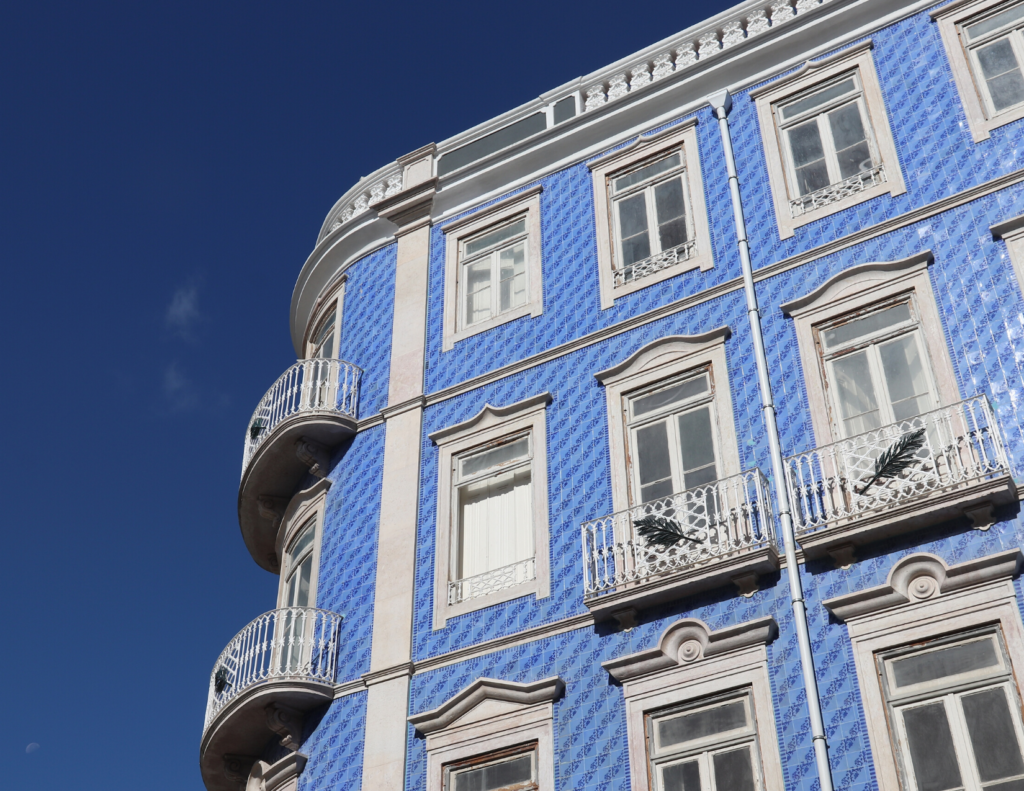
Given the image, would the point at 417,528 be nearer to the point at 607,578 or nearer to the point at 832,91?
the point at 607,578

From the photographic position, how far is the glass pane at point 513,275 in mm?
17094

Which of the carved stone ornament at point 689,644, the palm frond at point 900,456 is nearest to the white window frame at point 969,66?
the palm frond at point 900,456

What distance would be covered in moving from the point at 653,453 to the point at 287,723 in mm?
5205

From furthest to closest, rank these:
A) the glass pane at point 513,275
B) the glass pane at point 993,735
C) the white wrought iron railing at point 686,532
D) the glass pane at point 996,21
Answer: the glass pane at point 513,275, the glass pane at point 996,21, the white wrought iron railing at point 686,532, the glass pane at point 993,735

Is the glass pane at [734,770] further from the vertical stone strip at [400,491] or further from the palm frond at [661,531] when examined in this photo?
the vertical stone strip at [400,491]

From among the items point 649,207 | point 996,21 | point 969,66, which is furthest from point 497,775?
point 996,21

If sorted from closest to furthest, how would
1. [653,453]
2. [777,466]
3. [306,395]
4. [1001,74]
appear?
[777,466], [653,453], [1001,74], [306,395]

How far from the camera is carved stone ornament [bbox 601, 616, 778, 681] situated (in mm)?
12367

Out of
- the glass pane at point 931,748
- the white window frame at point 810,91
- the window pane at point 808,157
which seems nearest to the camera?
the glass pane at point 931,748

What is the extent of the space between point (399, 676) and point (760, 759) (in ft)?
14.3

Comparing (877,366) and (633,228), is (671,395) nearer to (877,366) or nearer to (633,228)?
(877,366)

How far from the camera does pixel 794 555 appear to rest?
12516 millimetres

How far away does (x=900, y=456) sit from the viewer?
1235 centimetres

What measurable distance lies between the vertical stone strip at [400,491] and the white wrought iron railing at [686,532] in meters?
2.45
